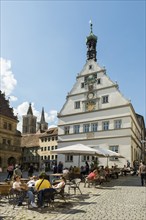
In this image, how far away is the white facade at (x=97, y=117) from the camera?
39688 mm

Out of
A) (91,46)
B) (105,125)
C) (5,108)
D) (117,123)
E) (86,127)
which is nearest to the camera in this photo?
(117,123)

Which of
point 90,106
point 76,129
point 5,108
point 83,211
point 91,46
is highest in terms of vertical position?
point 91,46

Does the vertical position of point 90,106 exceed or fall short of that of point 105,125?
it exceeds it

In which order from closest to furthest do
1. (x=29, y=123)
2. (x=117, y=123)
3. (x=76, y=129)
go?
1. (x=117, y=123)
2. (x=76, y=129)
3. (x=29, y=123)

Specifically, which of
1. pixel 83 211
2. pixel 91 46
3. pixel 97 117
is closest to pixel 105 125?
pixel 97 117

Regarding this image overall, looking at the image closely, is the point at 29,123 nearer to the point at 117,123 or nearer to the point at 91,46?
the point at 91,46

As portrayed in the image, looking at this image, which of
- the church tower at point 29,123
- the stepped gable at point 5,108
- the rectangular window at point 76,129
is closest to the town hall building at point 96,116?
the rectangular window at point 76,129

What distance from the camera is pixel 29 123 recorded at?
123m

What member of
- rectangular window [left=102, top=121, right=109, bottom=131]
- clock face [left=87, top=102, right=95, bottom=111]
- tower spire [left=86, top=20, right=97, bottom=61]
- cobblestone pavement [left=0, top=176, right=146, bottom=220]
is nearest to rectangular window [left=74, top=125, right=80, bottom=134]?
clock face [left=87, top=102, right=95, bottom=111]

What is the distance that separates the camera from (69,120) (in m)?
46.1

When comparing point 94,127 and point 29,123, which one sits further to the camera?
point 29,123

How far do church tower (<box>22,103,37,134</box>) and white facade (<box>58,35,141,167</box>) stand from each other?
77.3m

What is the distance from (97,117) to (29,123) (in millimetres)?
83853

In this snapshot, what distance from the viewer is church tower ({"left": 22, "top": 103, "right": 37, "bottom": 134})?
12325 centimetres
